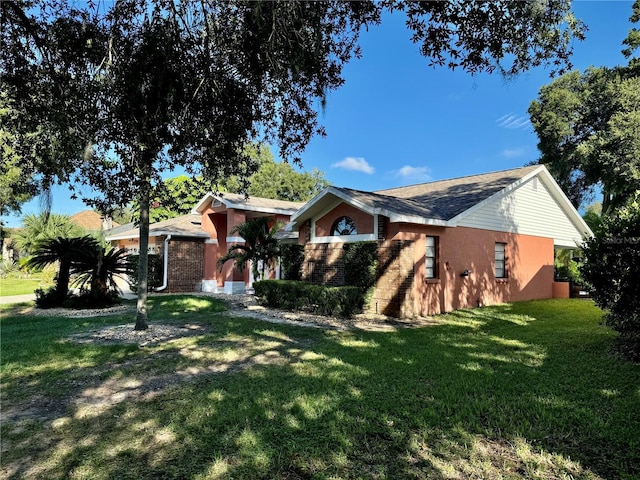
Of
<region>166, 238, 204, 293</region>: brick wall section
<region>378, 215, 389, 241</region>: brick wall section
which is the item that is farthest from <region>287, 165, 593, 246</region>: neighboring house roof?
<region>166, 238, 204, 293</region>: brick wall section

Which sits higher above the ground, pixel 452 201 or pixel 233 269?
pixel 452 201

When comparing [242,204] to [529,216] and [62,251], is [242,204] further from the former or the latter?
[529,216]

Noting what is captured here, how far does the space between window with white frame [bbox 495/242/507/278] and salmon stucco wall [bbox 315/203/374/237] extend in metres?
5.82

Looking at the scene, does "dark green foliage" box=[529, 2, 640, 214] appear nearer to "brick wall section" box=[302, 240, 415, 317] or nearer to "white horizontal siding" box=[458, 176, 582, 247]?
"white horizontal siding" box=[458, 176, 582, 247]

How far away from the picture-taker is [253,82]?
6094mm

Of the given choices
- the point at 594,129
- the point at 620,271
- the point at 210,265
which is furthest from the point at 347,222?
the point at 594,129

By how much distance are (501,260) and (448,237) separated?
12.4ft

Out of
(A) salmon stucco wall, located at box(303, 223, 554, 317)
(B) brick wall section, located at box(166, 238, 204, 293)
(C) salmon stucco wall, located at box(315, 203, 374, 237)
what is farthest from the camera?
(B) brick wall section, located at box(166, 238, 204, 293)

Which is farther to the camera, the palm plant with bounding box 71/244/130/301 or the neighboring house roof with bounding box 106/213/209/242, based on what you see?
the neighboring house roof with bounding box 106/213/209/242

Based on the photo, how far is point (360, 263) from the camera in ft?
41.3

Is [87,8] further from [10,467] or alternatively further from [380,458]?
[380,458]

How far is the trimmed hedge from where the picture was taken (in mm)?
11672

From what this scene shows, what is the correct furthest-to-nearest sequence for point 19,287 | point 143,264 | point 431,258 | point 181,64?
point 19,287, point 431,258, point 143,264, point 181,64

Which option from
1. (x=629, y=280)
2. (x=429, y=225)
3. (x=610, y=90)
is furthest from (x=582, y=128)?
(x=629, y=280)
